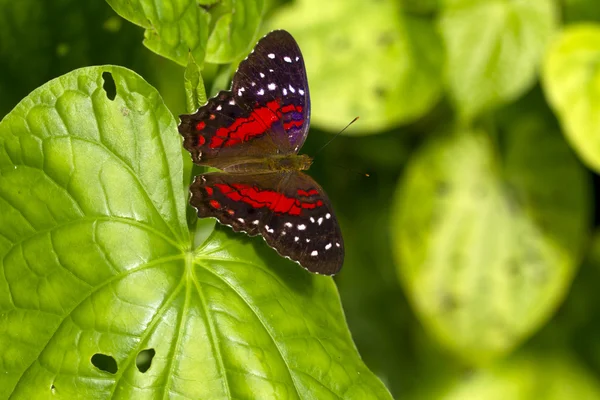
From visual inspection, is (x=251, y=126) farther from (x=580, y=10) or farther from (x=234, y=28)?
(x=580, y=10)

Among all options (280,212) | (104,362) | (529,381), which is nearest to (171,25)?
(280,212)

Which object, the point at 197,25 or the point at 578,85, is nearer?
the point at 197,25

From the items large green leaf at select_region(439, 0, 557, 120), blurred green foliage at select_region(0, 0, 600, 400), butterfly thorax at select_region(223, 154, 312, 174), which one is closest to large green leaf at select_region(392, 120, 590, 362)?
blurred green foliage at select_region(0, 0, 600, 400)

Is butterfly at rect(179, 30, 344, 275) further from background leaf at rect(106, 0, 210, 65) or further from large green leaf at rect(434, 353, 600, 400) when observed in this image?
large green leaf at rect(434, 353, 600, 400)

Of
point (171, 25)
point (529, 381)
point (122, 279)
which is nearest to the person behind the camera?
point (122, 279)

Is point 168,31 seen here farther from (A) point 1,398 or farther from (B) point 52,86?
(A) point 1,398

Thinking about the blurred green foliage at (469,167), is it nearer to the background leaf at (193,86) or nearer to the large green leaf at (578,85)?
the large green leaf at (578,85)
